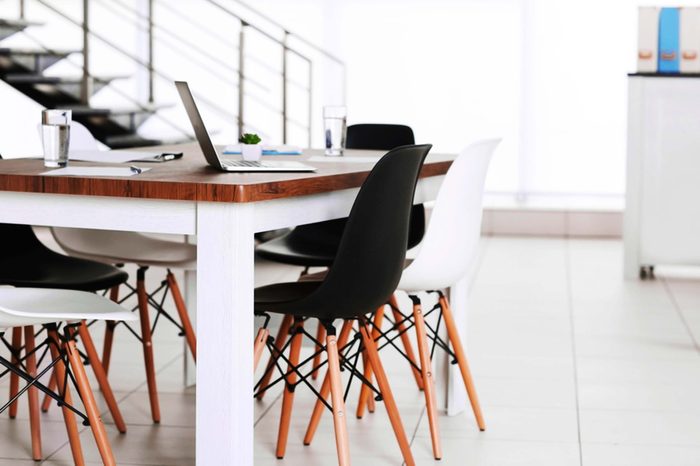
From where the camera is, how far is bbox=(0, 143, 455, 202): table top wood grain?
2107 mm

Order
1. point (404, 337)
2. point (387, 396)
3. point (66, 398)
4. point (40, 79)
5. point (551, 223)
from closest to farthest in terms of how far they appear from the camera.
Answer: point (66, 398) → point (387, 396) → point (404, 337) → point (40, 79) → point (551, 223)

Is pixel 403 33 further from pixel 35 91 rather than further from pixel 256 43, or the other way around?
pixel 35 91

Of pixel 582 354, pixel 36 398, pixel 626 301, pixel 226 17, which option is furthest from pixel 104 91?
pixel 36 398

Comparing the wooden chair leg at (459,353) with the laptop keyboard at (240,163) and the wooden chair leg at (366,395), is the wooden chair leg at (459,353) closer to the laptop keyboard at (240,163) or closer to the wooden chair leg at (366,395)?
the wooden chair leg at (366,395)

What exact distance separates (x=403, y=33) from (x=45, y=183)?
6.28 meters

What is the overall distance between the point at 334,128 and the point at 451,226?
0.61 metres

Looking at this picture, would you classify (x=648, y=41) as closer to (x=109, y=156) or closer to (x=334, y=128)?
(x=334, y=128)

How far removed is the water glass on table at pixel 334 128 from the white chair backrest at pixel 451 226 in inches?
20.8

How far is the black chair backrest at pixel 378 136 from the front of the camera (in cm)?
393

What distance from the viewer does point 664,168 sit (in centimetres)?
585

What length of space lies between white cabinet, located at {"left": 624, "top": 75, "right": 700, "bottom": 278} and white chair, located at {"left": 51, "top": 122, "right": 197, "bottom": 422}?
3207 millimetres

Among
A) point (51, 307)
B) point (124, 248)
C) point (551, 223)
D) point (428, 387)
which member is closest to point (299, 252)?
point (124, 248)

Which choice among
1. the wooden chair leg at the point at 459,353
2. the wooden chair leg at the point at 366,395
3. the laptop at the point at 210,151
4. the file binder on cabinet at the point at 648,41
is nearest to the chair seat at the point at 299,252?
the wooden chair leg at the point at 366,395

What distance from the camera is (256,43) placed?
8445mm
